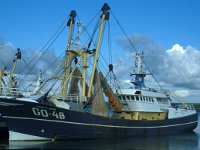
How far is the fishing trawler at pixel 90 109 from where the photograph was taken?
3100 cm

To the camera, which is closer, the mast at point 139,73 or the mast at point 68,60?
the mast at point 68,60

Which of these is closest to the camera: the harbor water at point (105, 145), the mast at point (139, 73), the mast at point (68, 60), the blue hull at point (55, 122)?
the harbor water at point (105, 145)

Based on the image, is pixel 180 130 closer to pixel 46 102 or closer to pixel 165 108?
pixel 165 108

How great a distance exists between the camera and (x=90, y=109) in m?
36.7

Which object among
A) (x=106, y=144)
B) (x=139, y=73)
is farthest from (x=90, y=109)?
(x=139, y=73)

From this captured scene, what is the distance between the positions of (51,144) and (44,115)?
263cm

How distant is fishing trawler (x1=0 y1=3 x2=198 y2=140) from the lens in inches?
1220

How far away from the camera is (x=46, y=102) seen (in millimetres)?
33906

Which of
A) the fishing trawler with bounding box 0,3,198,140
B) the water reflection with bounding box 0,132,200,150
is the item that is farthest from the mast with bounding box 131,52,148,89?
the water reflection with bounding box 0,132,200,150

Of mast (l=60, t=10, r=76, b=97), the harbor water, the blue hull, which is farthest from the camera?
mast (l=60, t=10, r=76, b=97)

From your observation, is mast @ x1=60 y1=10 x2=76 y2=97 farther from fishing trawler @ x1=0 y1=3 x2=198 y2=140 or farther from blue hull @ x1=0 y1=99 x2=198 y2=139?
blue hull @ x1=0 y1=99 x2=198 y2=139

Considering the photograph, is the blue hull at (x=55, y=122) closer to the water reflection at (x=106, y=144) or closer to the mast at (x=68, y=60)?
the water reflection at (x=106, y=144)

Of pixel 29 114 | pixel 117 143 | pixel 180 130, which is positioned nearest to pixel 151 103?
pixel 180 130

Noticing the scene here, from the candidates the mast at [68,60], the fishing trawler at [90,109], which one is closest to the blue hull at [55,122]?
the fishing trawler at [90,109]
